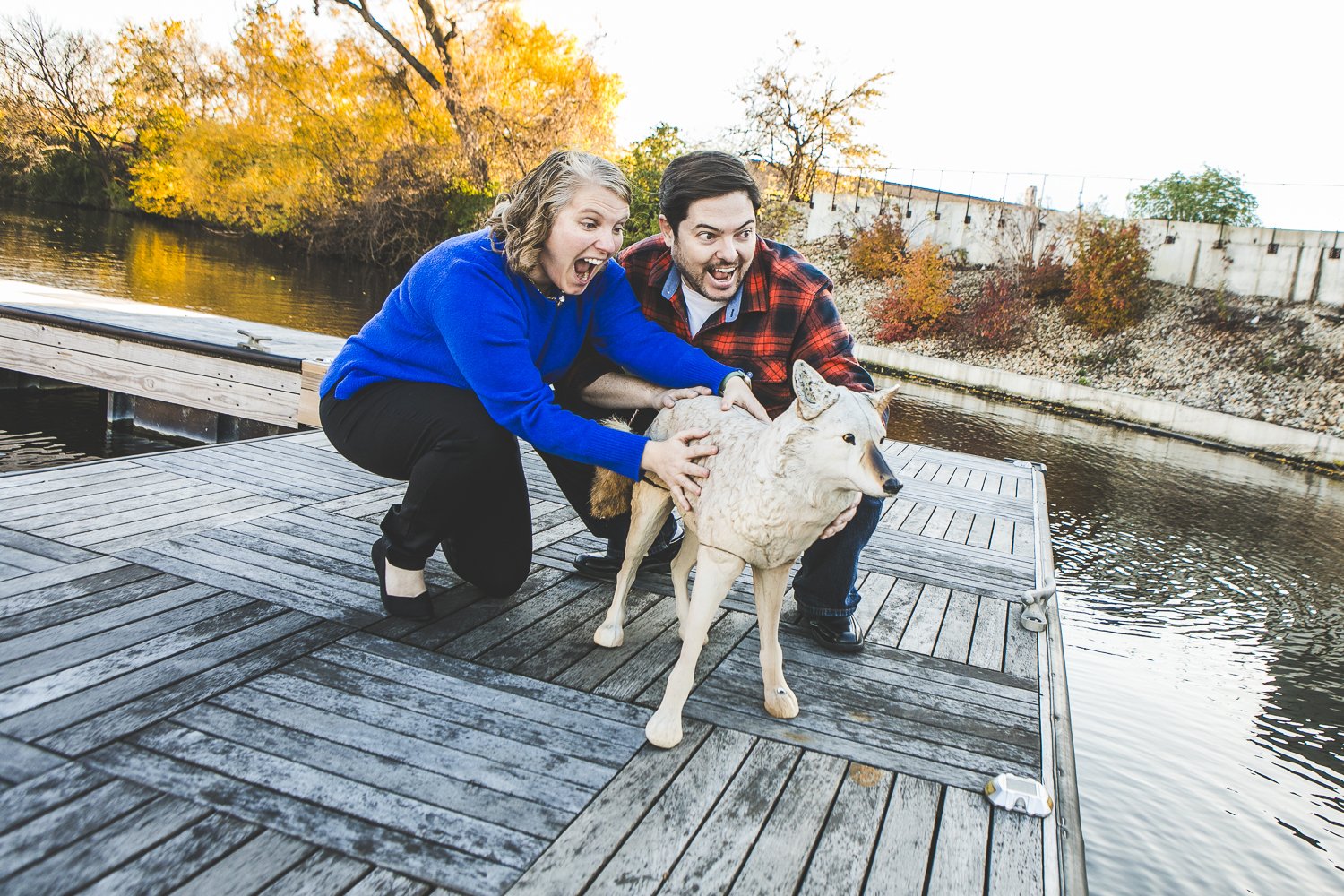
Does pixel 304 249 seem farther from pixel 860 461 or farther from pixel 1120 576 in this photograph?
pixel 860 461

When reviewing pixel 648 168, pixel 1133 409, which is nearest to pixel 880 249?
pixel 648 168

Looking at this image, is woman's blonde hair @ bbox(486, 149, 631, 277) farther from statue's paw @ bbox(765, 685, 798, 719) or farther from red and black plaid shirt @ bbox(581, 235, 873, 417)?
statue's paw @ bbox(765, 685, 798, 719)

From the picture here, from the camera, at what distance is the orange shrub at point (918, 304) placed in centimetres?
2333

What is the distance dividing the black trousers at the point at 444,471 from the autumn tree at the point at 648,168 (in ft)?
67.3

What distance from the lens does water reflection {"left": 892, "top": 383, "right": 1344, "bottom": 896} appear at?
359 centimetres

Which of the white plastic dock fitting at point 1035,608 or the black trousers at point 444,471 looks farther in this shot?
the white plastic dock fitting at point 1035,608

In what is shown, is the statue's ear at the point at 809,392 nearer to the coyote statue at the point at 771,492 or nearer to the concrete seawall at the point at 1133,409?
the coyote statue at the point at 771,492

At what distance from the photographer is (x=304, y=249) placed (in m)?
29.1

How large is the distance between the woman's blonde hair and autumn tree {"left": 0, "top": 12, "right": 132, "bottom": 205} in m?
40.5

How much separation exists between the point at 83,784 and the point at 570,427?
5.16 ft

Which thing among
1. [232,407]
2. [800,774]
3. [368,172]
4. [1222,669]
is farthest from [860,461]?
[368,172]

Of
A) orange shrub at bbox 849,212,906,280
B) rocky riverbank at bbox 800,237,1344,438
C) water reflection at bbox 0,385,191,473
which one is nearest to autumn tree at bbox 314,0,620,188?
orange shrub at bbox 849,212,906,280

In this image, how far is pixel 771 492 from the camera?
2.44 meters

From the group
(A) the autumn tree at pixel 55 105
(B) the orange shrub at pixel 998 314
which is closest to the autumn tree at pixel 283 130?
(A) the autumn tree at pixel 55 105
